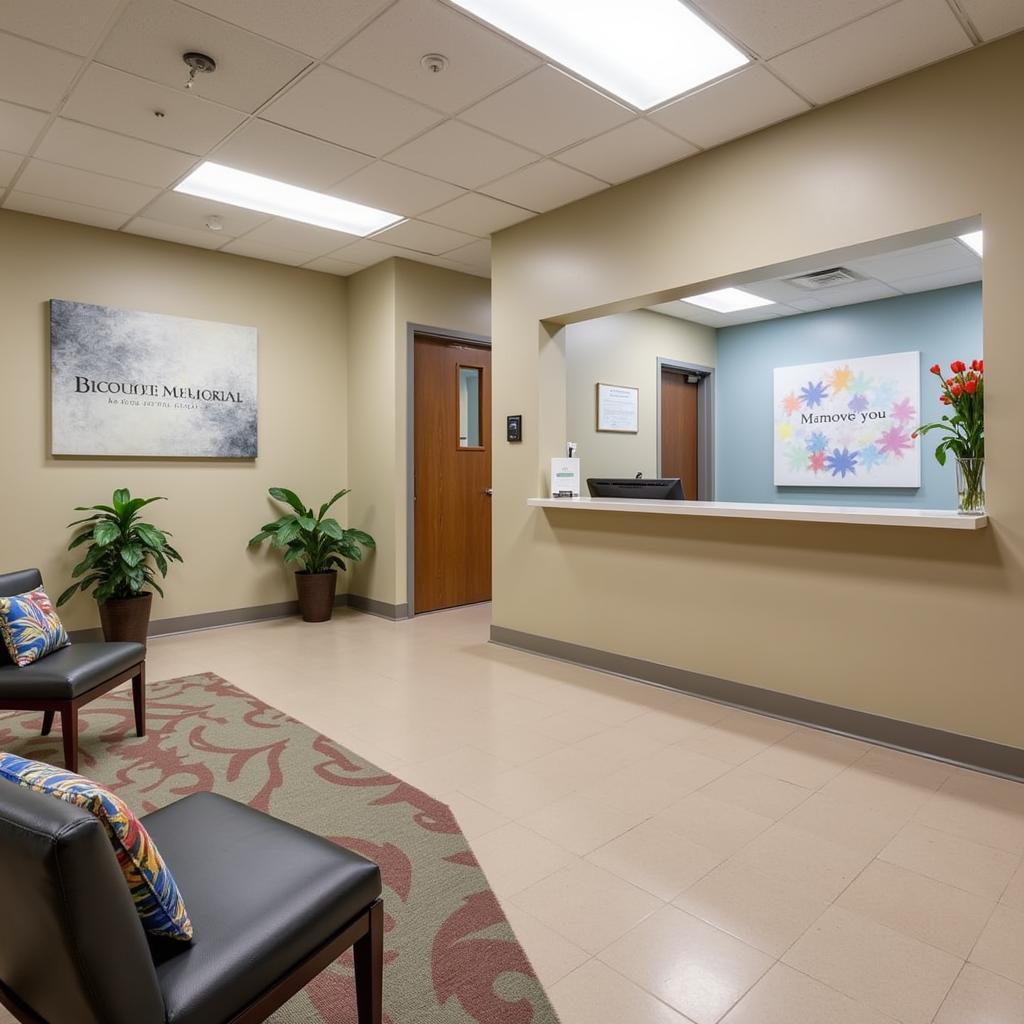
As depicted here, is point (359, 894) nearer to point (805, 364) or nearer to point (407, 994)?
point (407, 994)

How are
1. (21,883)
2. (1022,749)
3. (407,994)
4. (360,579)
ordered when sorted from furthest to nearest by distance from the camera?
(360,579), (1022,749), (407,994), (21,883)

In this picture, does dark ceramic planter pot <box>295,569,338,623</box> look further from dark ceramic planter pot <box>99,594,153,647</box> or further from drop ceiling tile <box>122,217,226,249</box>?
drop ceiling tile <box>122,217,226,249</box>

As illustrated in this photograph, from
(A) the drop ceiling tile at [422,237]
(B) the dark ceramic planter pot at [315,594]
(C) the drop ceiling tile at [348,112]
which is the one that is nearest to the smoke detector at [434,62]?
(C) the drop ceiling tile at [348,112]

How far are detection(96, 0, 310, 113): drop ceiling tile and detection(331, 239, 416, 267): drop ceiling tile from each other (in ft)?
6.40

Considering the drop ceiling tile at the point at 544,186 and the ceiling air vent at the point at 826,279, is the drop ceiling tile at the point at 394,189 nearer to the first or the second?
the drop ceiling tile at the point at 544,186

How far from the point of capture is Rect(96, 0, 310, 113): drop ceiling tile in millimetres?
2518

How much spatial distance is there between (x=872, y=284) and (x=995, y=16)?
3.24 meters

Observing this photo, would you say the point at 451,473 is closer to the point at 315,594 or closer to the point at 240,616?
the point at 315,594

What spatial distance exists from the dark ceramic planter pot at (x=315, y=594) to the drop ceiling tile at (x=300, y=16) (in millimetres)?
3605

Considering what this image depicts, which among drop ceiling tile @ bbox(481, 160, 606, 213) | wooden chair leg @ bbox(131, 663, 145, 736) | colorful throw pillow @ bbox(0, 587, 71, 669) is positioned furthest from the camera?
drop ceiling tile @ bbox(481, 160, 606, 213)

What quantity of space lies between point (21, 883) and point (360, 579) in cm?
496

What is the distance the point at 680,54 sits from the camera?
2.81 meters

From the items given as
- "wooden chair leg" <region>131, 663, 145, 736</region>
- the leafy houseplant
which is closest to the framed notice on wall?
the leafy houseplant

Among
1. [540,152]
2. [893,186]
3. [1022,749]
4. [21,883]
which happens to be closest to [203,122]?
[540,152]
